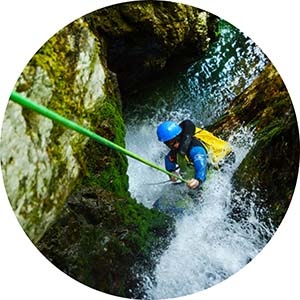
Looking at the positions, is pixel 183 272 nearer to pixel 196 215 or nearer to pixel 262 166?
pixel 196 215

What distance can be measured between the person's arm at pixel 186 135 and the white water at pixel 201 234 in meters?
0.09

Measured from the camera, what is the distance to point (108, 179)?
2465mm

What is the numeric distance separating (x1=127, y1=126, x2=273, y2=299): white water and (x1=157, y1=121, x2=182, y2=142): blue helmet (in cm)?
3

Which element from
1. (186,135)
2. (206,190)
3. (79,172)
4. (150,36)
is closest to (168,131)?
(186,135)

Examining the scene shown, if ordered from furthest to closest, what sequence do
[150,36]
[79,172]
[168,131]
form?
[150,36]
[168,131]
[79,172]

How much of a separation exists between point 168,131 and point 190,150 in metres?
0.13

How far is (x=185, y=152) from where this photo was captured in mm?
2484

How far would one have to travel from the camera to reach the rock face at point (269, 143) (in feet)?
8.17

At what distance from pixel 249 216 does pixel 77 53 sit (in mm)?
1056

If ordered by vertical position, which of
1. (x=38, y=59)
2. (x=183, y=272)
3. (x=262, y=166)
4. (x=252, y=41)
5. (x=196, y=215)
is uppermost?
(x=252, y=41)

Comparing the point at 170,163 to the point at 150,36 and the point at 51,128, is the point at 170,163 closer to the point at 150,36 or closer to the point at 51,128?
the point at 51,128

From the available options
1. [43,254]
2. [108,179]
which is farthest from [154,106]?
[43,254]

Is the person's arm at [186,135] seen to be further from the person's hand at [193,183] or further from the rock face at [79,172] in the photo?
the rock face at [79,172]

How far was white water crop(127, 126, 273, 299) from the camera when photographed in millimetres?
2410
